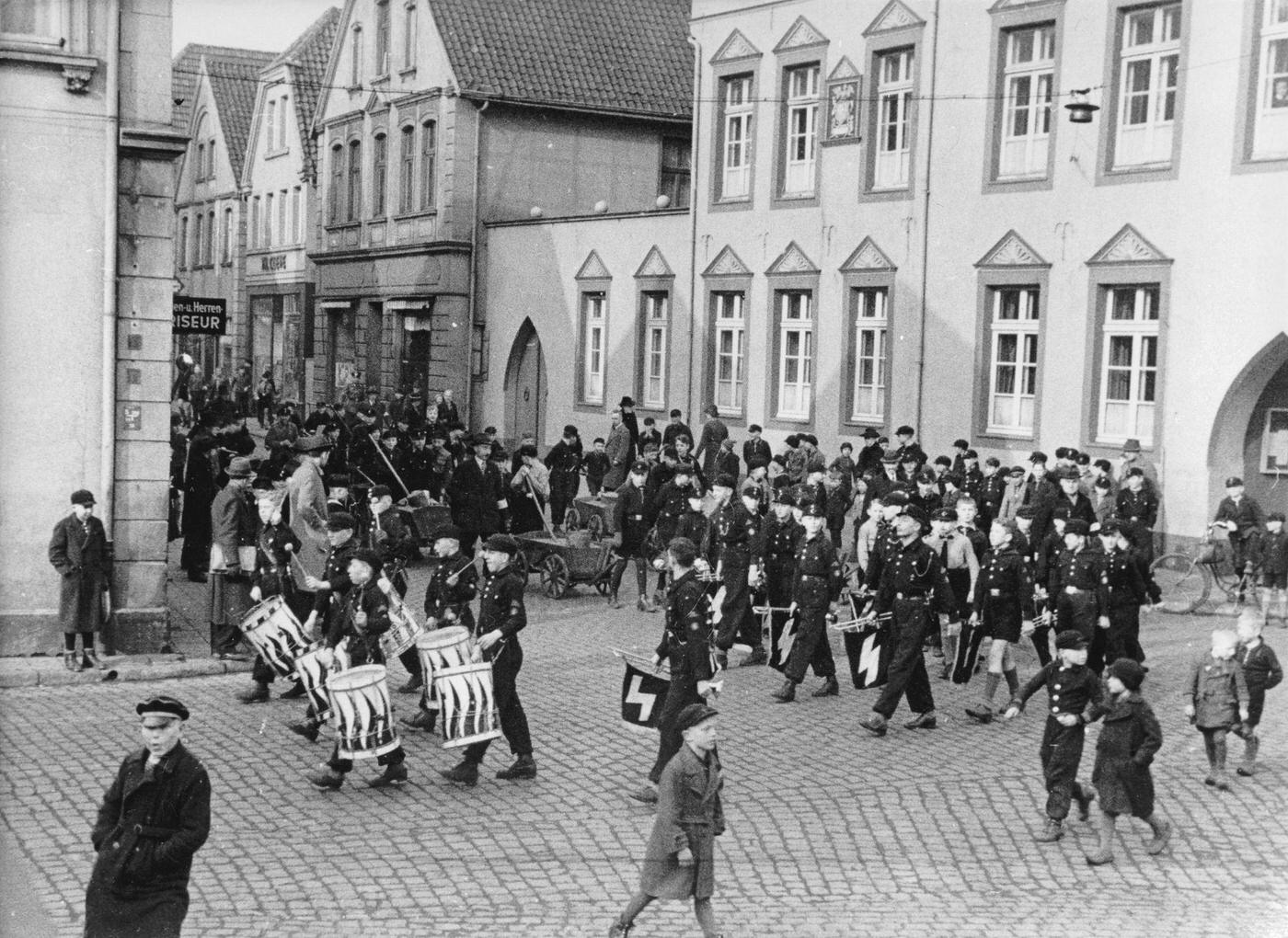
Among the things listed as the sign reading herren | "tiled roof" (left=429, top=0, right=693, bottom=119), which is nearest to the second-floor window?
"tiled roof" (left=429, top=0, right=693, bottom=119)

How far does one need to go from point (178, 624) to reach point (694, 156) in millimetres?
16328

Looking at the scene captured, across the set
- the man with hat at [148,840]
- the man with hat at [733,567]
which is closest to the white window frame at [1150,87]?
the man with hat at [733,567]

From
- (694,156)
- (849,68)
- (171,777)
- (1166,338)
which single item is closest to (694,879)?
(171,777)

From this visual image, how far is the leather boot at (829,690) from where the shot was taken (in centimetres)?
1482

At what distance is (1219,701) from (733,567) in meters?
5.28

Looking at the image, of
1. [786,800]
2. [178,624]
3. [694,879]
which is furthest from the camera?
[178,624]

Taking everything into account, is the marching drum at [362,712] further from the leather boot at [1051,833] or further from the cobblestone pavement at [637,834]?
the leather boot at [1051,833]

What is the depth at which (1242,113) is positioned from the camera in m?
21.0

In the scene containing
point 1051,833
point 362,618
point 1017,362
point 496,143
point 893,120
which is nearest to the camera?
point 1051,833

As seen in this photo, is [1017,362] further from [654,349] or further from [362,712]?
[362,712]

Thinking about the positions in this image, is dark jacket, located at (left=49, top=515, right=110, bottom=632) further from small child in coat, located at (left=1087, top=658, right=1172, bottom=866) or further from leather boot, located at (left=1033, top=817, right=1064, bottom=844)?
small child in coat, located at (left=1087, top=658, right=1172, bottom=866)

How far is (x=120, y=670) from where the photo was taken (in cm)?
1477

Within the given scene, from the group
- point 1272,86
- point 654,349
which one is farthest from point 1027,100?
point 654,349

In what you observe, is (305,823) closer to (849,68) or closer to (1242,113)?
(1242,113)
